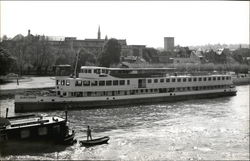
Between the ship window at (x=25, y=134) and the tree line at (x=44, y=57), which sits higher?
the tree line at (x=44, y=57)

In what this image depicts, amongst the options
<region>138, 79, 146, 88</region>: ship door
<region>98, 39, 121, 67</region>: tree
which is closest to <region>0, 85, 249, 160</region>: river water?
<region>138, 79, 146, 88</region>: ship door

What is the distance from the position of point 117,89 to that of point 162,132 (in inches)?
527

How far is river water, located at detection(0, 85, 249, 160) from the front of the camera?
18.6 metres

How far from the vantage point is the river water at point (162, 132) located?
18625 millimetres

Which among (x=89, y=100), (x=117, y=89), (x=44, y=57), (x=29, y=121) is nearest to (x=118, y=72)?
(x=117, y=89)

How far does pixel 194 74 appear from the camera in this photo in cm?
4469

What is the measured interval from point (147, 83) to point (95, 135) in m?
17.3

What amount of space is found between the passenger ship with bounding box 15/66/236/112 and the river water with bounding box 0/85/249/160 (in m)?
1.74

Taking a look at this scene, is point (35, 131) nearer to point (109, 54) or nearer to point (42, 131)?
point (42, 131)

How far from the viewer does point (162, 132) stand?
78.3 ft

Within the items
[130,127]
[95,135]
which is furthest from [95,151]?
[130,127]

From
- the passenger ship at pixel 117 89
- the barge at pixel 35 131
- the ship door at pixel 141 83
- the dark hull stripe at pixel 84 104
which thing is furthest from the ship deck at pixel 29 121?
the ship door at pixel 141 83

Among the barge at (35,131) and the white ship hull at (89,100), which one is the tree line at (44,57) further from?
the barge at (35,131)

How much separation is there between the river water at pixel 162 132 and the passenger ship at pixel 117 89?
5.72ft
